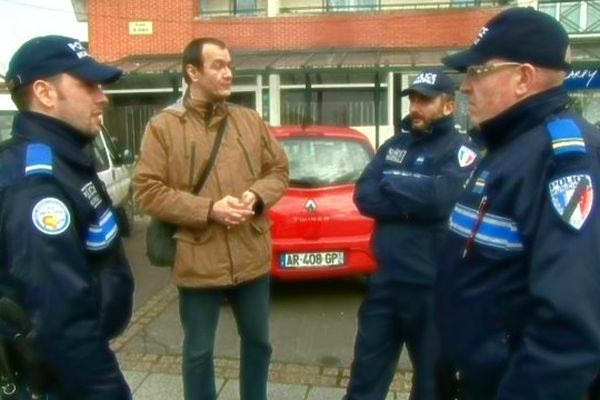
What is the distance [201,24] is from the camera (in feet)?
68.4

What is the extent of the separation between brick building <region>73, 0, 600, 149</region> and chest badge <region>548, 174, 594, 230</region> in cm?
1687

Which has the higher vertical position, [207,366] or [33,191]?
[33,191]

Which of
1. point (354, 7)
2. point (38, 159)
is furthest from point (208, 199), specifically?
point (354, 7)

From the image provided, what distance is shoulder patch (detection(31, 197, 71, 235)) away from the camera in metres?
2.07

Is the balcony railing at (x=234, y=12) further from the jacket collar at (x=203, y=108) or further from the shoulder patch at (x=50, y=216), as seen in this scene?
the shoulder patch at (x=50, y=216)

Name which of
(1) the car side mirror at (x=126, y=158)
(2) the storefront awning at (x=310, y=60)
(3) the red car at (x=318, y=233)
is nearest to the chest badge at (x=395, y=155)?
(3) the red car at (x=318, y=233)

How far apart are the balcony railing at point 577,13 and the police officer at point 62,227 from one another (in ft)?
62.9

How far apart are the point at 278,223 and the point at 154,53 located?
15.1 meters

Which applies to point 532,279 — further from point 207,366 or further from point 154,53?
point 154,53

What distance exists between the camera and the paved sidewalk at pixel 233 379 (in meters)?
4.66

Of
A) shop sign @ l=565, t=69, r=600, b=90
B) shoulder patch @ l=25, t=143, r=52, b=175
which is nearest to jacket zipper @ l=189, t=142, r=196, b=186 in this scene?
shoulder patch @ l=25, t=143, r=52, b=175

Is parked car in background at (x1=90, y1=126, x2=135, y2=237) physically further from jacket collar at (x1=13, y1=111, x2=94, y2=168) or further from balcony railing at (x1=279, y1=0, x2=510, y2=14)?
balcony railing at (x1=279, y1=0, x2=510, y2=14)

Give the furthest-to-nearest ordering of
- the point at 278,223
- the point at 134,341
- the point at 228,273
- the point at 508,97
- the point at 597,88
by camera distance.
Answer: the point at 597,88 → the point at 278,223 → the point at 134,341 → the point at 228,273 → the point at 508,97

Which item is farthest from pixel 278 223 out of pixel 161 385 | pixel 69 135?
pixel 69 135
